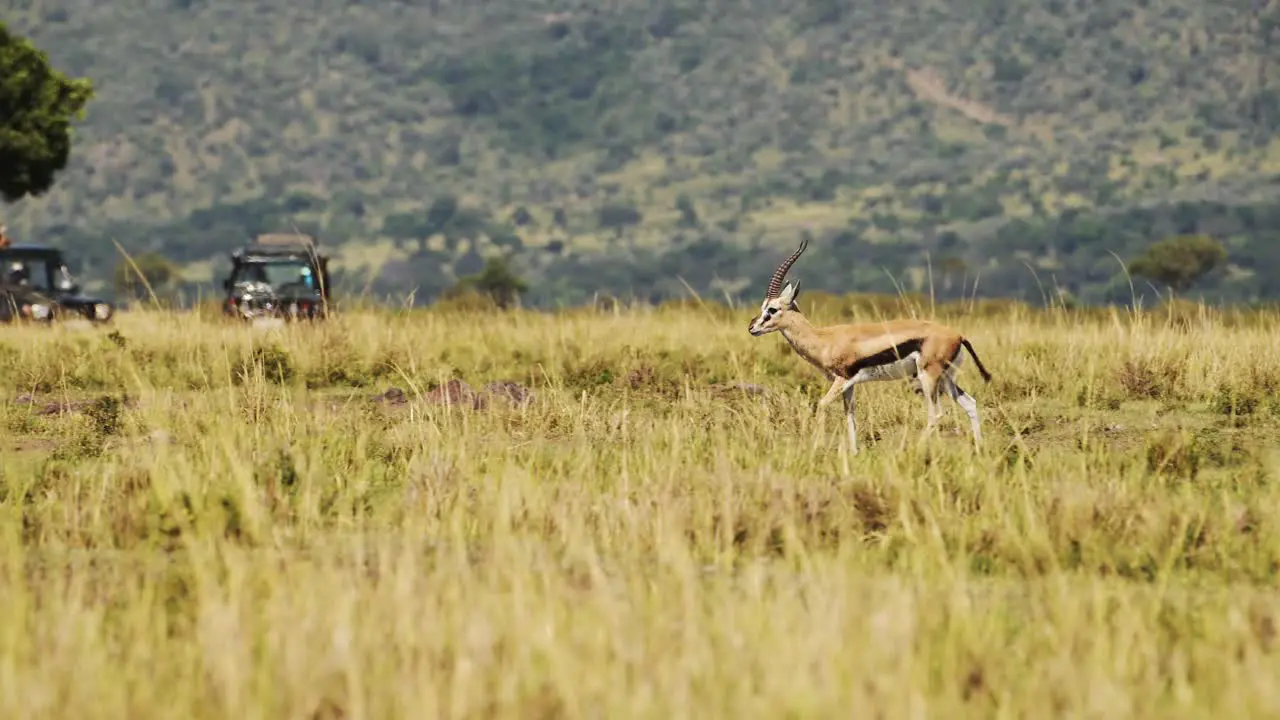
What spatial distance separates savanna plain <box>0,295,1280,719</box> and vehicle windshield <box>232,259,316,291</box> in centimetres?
1384

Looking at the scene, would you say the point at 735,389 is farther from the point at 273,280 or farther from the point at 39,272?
the point at 39,272

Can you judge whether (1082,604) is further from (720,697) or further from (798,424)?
(798,424)

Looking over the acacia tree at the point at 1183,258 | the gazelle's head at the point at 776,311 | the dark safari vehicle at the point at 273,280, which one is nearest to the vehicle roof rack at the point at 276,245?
the dark safari vehicle at the point at 273,280

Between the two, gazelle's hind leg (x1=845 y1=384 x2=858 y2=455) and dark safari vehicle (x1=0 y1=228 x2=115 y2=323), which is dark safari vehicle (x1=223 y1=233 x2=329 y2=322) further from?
gazelle's hind leg (x1=845 y1=384 x2=858 y2=455)

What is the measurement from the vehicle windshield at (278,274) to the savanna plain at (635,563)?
13.8 meters

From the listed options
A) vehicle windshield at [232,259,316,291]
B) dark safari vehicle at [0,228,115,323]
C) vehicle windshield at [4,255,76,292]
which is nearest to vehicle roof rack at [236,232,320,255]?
vehicle windshield at [232,259,316,291]

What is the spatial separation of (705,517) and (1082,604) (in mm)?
2250

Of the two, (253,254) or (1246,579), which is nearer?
(1246,579)

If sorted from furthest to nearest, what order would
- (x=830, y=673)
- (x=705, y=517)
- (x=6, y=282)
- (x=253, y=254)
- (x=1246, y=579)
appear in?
(x=6, y=282)
(x=253, y=254)
(x=705, y=517)
(x=1246, y=579)
(x=830, y=673)

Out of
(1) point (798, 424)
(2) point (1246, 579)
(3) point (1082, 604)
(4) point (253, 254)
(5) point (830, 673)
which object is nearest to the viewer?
(5) point (830, 673)

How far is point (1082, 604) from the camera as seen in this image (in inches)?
314

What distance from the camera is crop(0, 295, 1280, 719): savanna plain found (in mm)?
6582

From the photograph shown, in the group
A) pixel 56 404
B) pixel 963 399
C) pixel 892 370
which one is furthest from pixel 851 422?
pixel 56 404

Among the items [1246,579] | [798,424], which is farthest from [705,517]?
[798,424]
